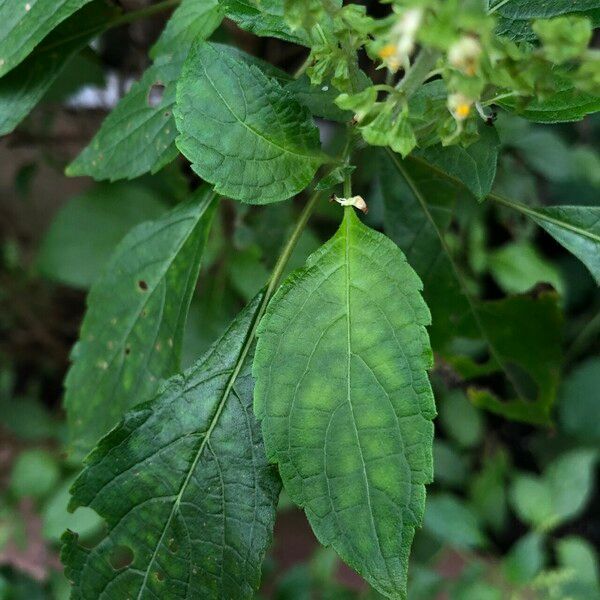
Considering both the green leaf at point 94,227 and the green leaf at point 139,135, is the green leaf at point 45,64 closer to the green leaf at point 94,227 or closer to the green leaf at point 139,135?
the green leaf at point 139,135

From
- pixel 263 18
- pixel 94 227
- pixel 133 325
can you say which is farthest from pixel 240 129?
pixel 94 227

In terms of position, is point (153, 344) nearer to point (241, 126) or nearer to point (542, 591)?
point (241, 126)

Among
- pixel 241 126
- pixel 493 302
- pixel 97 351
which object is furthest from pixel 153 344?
pixel 493 302

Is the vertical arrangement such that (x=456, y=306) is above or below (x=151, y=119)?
below

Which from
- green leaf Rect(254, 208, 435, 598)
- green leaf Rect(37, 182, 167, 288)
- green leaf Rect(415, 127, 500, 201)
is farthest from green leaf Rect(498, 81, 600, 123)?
green leaf Rect(37, 182, 167, 288)

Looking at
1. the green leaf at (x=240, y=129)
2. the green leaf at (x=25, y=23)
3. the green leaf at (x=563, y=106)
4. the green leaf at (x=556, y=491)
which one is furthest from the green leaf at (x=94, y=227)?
the green leaf at (x=556, y=491)

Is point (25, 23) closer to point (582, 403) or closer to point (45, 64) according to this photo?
point (45, 64)

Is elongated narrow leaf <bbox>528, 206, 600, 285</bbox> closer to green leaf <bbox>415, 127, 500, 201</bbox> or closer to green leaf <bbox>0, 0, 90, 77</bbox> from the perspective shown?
green leaf <bbox>415, 127, 500, 201</bbox>
